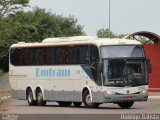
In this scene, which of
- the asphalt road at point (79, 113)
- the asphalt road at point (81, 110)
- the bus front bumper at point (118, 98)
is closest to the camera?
the asphalt road at point (79, 113)

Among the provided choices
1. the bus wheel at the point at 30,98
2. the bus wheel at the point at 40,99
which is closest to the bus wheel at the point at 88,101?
the bus wheel at the point at 40,99

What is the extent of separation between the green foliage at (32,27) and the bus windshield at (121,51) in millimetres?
41651

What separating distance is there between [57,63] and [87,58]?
285 centimetres

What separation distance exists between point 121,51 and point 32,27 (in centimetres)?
5440

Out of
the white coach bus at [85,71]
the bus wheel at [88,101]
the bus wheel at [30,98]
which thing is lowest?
the bus wheel at [30,98]

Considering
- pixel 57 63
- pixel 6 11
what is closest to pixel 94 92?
pixel 57 63

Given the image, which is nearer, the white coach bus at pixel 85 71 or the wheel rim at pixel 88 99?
the white coach bus at pixel 85 71

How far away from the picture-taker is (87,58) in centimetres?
3369

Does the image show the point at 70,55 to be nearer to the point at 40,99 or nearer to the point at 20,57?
the point at 40,99

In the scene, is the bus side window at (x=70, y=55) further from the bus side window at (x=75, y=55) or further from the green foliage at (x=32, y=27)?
the green foliage at (x=32, y=27)

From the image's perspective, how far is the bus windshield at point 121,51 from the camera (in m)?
32.9

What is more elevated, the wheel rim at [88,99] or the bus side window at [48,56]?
the bus side window at [48,56]

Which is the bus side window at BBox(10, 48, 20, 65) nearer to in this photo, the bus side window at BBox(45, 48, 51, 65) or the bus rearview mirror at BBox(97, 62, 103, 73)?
the bus side window at BBox(45, 48, 51, 65)

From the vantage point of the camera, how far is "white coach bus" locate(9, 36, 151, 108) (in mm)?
32688
